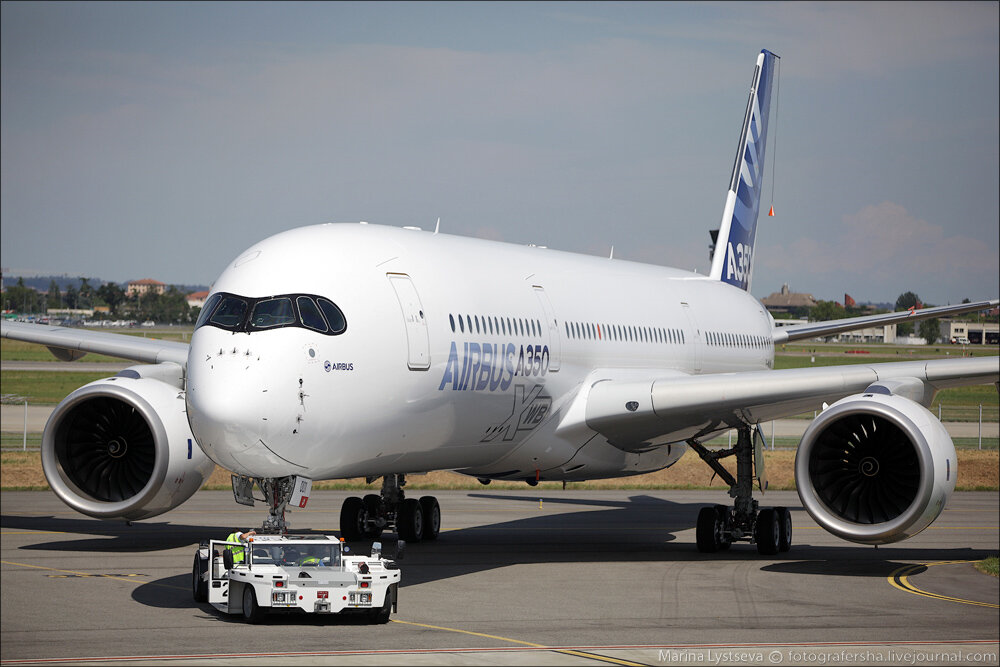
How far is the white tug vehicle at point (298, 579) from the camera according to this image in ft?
49.6

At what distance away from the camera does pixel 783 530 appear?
78.6 ft

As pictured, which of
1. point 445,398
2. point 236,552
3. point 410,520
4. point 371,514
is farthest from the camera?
point 371,514

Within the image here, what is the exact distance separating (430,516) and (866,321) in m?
12.0

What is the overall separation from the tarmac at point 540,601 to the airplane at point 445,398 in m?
1.30

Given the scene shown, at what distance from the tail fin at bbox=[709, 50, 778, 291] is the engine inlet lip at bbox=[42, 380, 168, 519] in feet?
59.3

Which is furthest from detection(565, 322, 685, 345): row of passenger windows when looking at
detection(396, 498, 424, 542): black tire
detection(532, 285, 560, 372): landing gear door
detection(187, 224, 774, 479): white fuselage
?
detection(396, 498, 424, 542): black tire

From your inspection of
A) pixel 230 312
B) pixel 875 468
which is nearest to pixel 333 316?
pixel 230 312

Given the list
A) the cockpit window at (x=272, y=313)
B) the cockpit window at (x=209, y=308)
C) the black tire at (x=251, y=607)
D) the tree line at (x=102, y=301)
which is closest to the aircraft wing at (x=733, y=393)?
the cockpit window at (x=272, y=313)

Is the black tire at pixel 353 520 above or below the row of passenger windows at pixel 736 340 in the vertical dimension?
below

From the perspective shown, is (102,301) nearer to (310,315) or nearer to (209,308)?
(209,308)

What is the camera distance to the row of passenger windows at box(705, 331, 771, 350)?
97.0 feet

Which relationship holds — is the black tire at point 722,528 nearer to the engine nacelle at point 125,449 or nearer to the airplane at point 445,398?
the airplane at point 445,398

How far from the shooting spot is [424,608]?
16672mm

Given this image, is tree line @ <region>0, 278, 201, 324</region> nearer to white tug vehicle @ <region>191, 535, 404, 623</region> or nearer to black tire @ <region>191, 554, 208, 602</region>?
black tire @ <region>191, 554, 208, 602</region>
